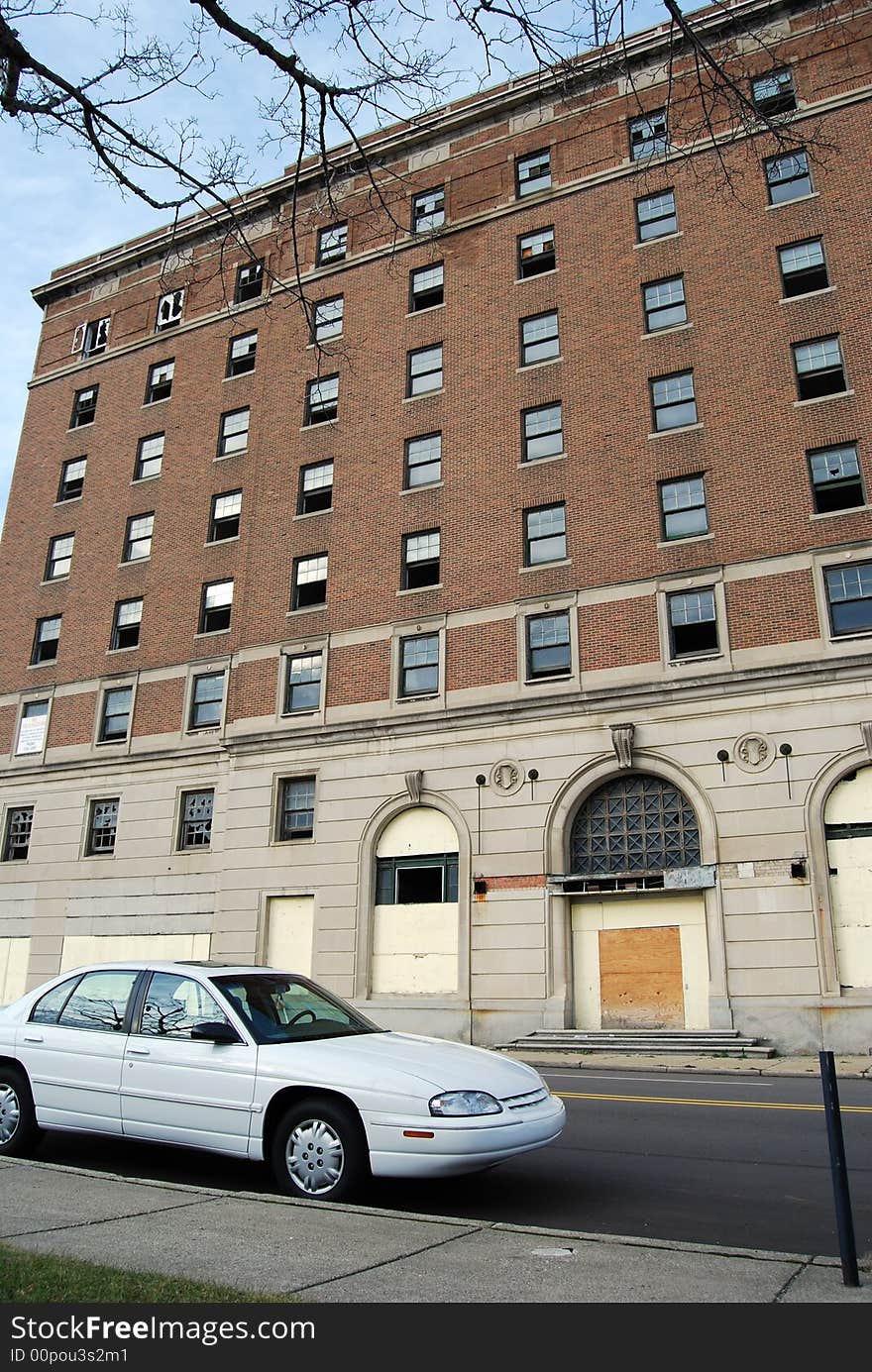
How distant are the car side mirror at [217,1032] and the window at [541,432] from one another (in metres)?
19.8

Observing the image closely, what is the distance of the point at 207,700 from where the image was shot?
28047mm

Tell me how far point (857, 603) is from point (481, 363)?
12.1 meters

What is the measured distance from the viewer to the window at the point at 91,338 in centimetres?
3581

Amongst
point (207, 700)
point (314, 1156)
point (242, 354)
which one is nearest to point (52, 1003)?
point (314, 1156)

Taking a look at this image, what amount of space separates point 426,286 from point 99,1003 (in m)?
25.3

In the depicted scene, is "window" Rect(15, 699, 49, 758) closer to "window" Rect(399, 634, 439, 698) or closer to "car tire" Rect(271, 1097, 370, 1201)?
"window" Rect(399, 634, 439, 698)

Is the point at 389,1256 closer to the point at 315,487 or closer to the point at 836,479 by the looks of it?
the point at 836,479

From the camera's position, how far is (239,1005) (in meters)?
7.66

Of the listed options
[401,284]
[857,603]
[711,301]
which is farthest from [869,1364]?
[401,284]

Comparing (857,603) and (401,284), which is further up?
(401,284)

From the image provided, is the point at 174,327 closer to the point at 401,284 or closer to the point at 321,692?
the point at 401,284

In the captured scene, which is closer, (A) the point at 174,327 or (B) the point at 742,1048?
(B) the point at 742,1048

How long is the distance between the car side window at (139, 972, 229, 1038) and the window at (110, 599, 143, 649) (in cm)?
2322

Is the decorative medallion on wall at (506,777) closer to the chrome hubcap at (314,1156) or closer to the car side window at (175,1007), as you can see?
the car side window at (175,1007)
